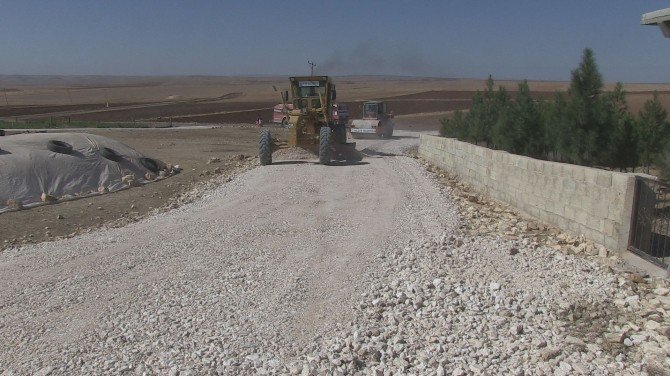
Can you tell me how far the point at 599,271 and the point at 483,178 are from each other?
6503mm

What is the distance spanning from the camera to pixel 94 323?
249 inches

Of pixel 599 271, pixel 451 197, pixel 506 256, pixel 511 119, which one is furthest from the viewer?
pixel 511 119

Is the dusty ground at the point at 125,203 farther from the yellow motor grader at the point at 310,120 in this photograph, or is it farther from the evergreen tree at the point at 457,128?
the evergreen tree at the point at 457,128

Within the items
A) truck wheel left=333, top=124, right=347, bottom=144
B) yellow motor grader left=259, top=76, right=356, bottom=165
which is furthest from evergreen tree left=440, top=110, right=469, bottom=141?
yellow motor grader left=259, top=76, right=356, bottom=165

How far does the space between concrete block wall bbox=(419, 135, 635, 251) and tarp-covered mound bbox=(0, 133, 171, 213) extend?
9.01 meters

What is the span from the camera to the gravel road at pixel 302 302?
564cm

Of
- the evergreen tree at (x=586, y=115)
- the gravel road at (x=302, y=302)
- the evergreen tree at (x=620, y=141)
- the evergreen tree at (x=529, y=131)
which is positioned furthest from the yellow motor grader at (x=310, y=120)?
the gravel road at (x=302, y=302)

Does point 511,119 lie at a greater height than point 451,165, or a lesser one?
greater

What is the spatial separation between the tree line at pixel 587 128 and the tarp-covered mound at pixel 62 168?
10587 mm

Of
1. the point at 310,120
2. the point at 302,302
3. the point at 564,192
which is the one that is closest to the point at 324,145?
the point at 310,120

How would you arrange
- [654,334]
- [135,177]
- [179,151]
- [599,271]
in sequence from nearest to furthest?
[654,334]
[599,271]
[135,177]
[179,151]

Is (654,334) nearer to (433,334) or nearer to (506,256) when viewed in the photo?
(433,334)

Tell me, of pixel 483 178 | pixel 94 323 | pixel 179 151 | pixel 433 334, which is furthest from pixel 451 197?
pixel 179 151

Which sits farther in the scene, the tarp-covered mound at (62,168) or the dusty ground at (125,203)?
the tarp-covered mound at (62,168)
